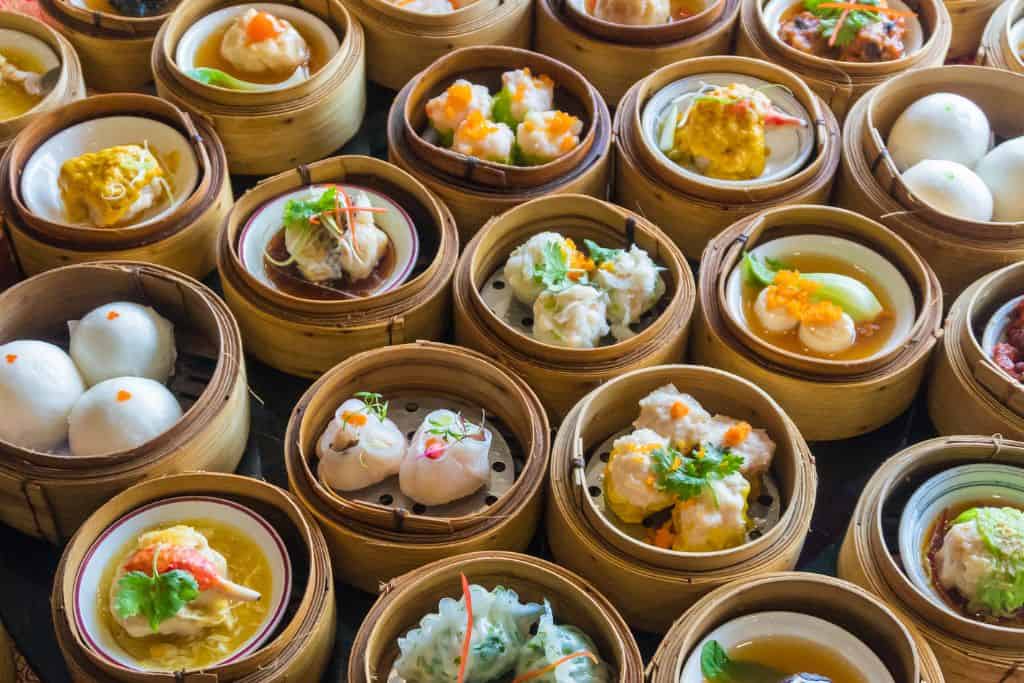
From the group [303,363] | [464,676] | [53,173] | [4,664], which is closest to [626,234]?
[303,363]

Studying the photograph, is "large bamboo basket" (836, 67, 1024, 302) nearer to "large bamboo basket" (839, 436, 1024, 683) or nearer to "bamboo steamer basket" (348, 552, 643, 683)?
"large bamboo basket" (839, 436, 1024, 683)

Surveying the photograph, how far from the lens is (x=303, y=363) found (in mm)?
3082

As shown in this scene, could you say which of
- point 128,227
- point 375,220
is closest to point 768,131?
point 375,220

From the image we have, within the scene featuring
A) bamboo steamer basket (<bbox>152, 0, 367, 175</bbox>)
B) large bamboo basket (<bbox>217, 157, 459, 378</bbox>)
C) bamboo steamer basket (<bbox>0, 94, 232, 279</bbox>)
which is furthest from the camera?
bamboo steamer basket (<bbox>152, 0, 367, 175</bbox>)

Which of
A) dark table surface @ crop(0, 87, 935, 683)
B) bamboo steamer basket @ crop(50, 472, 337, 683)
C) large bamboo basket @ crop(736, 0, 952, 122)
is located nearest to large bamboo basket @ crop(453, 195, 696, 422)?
dark table surface @ crop(0, 87, 935, 683)

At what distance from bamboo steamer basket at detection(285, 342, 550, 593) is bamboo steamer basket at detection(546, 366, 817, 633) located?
0.09m

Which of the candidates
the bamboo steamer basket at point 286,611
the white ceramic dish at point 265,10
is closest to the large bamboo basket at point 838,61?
the white ceramic dish at point 265,10

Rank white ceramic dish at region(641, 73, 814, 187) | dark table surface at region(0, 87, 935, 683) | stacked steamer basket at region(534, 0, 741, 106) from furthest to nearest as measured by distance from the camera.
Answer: stacked steamer basket at region(534, 0, 741, 106), white ceramic dish at region(641, 73, 814, 187), dark table surface at region(0, 87, 935, 683)

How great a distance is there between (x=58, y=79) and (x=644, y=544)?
8.26ft

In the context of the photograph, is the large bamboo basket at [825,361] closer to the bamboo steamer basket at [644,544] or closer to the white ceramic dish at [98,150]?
the bamboo steamer basket at [644,544]

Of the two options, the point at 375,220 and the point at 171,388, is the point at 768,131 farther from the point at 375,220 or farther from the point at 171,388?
the point at 171,388

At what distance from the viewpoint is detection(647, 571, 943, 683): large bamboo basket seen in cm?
226

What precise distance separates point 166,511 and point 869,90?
2620 mm

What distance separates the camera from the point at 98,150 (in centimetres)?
338
